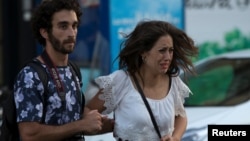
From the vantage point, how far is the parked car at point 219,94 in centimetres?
588

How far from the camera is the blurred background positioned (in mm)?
7023

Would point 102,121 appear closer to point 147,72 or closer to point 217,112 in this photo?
point 147,72

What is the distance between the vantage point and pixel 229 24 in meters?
10.9

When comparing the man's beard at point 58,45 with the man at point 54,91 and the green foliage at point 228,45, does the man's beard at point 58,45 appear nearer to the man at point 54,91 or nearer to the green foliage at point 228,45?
the man at point 54,91

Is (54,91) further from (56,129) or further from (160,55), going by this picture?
(160,55)

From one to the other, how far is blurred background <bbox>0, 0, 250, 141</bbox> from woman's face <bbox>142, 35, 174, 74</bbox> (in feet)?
5.70

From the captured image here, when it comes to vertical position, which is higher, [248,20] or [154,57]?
[154,57]

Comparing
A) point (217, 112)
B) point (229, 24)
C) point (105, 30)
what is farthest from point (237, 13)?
point (217, 112)

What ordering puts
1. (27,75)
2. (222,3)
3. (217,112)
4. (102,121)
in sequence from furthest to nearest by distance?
(222,3) < (217,112) < (102,121) < (27,75)

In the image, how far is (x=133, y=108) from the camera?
13.0 ft

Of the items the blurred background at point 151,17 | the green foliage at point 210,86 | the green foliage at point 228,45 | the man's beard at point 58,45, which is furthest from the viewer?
the green foliage at point 228,45

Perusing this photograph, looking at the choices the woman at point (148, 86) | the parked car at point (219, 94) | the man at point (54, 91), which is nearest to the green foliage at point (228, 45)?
the parked car at point (219, 94)

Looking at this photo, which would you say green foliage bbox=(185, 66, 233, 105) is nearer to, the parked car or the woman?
the parked car

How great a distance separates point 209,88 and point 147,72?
3.02 metres
